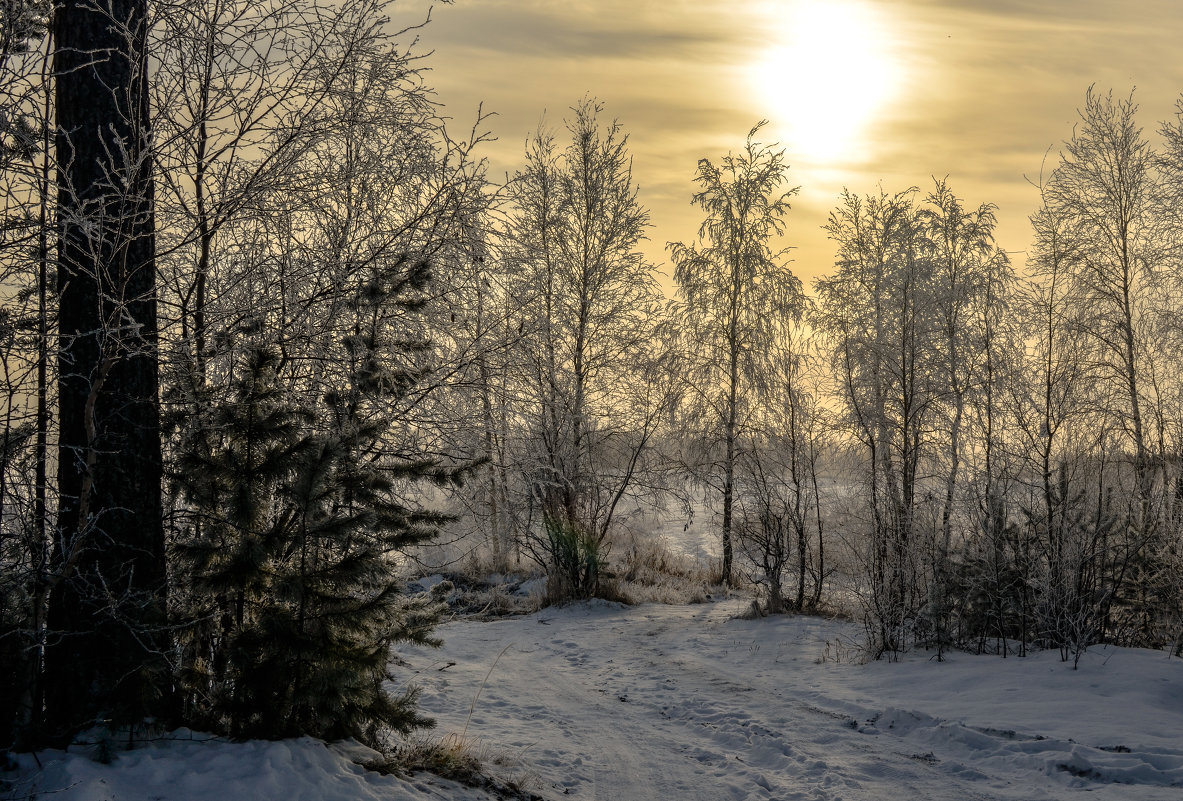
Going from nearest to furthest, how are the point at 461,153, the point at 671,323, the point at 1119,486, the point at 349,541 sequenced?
the point at 349,541
the point at 461,153
the point at 1119,486
the point at 671,323

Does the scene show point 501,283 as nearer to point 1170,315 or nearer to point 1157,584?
point 1157,584

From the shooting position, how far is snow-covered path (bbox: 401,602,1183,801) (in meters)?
5.39

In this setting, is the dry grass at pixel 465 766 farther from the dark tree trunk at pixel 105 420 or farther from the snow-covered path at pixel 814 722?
the dark tree trunk at pixel 105 420

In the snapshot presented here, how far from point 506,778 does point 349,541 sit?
194cm

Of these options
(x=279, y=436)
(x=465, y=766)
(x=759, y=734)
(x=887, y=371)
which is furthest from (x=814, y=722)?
(x=887, y=371)

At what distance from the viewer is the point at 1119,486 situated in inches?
370

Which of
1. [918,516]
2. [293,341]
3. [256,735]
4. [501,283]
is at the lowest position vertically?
[256,735]

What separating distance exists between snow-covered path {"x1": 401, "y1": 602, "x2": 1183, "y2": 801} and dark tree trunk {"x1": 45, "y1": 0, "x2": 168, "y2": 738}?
276cm

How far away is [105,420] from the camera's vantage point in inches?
174

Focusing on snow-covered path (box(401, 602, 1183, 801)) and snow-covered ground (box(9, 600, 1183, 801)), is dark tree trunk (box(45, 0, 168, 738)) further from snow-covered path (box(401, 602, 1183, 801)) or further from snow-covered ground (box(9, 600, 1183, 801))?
snow-covered path (box(401, 602, 1183, 801))

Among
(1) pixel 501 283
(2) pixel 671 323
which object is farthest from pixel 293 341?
(2) pixel 671 323

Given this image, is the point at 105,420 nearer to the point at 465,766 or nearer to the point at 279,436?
the point at 279,436

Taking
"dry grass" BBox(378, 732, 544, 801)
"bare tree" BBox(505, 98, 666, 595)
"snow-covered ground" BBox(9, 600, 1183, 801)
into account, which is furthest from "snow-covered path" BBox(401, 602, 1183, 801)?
"bare tree" BBox(505, 98, 666, 595)

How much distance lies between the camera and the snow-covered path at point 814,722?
539cm
